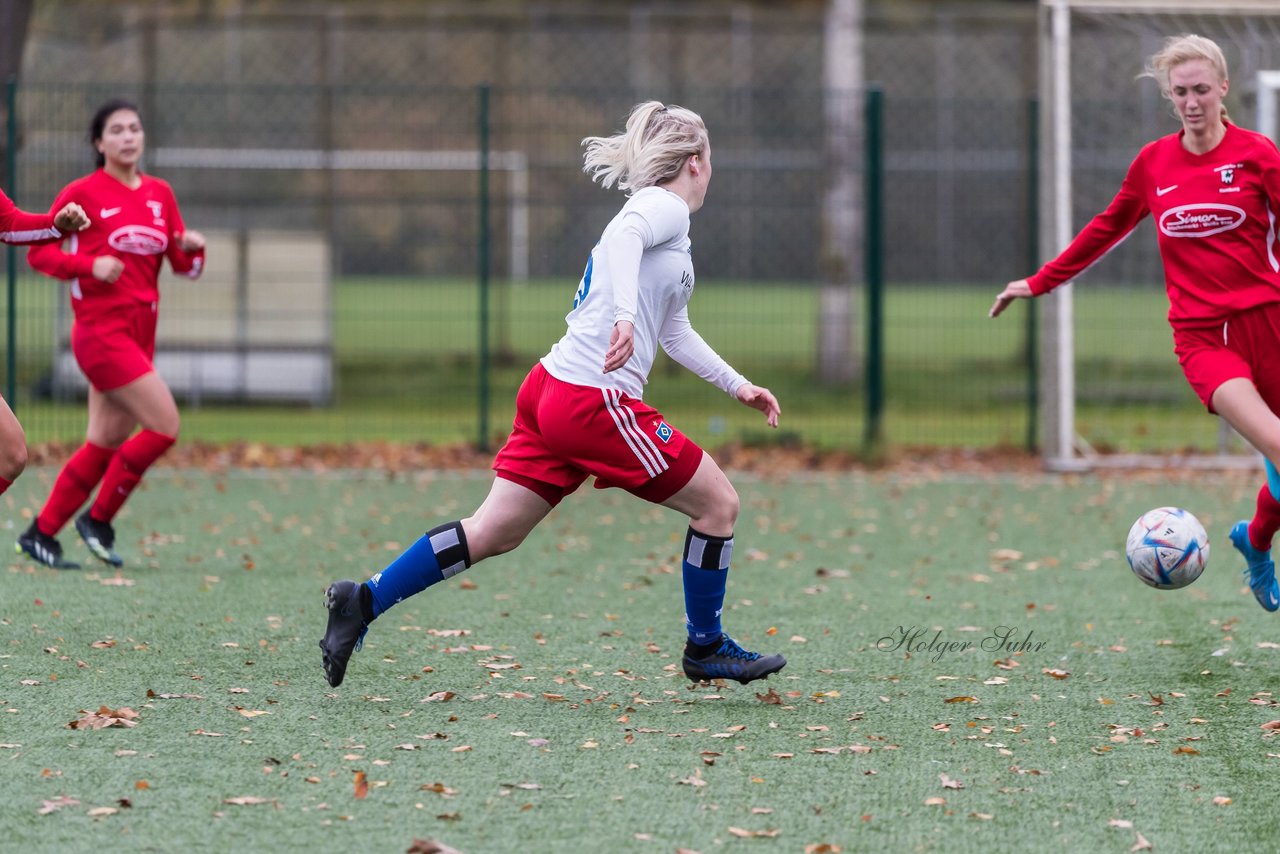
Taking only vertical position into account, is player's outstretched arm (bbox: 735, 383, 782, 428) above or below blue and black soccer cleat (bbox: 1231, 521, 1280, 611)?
above

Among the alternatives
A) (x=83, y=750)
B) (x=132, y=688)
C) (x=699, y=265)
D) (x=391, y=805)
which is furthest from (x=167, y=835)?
(x=699, y=265)

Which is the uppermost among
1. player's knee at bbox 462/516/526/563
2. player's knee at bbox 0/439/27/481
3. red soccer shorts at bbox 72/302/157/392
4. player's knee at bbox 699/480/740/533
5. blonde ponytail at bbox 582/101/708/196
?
blonde ponytail at bbox 582/101/708/196

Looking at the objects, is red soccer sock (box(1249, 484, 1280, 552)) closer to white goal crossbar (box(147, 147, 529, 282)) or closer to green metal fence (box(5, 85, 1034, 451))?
green metal fence (box(5, 85, 1034, 451))

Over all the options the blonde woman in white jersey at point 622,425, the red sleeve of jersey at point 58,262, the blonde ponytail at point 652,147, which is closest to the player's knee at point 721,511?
the blonde woman in white jersey at point 622,425

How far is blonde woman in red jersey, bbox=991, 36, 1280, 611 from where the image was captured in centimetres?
559

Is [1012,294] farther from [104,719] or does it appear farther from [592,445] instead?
[104,719]

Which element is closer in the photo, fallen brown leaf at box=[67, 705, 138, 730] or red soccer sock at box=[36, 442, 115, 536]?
fallen brown leaf at box=[67, 705, 138, 730]

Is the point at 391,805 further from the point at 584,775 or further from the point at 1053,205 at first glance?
the point at 1053,205

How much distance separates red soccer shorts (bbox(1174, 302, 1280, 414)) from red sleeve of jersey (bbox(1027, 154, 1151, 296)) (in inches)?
21.9

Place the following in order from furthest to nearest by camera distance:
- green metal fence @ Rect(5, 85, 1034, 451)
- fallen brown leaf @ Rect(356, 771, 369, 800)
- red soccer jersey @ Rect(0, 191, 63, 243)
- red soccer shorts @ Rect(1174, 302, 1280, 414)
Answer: green metal fence @ Rect(5, 85, 1034, 451) < red soccer jersey @ Rect(0, 191, 63, 243) < red soccer shorts @ Rect(1174, 302, 1280, 414) < fallen brown leaf @ Rect(356, 771, 369, 800)

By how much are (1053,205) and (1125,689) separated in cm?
662

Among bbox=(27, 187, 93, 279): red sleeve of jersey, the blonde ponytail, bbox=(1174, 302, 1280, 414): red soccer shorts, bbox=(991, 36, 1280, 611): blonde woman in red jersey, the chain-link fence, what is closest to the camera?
the blonde ponytail

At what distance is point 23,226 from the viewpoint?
6367 millimetres
